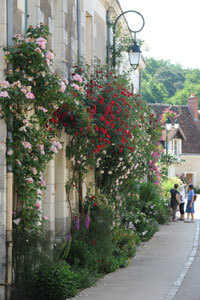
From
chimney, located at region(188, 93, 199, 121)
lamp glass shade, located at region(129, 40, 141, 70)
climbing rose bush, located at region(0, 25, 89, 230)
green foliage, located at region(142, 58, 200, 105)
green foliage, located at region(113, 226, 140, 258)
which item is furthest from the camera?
green foliage, located at region(142, 58, 200, 105)

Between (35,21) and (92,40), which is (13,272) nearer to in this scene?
(35,21)

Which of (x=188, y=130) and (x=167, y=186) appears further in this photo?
(x=188, y=130)

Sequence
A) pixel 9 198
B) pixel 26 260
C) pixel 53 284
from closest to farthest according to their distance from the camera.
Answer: pixel 9 198 → pixel 26 260 → pixel 53 284

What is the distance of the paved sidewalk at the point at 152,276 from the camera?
9.33 meters

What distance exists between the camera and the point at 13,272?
28.4ft

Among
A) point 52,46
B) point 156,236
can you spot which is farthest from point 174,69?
point 52,46

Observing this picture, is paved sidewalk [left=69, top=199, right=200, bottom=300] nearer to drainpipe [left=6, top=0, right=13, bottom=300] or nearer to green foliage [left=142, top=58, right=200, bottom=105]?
drainpipe [left=6, top=0, right=13, bottom=300]

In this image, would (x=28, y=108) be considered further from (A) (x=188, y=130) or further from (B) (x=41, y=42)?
(A) (x=188, y=130)

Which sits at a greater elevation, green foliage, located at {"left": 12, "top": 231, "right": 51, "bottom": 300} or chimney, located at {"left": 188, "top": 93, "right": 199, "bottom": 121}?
chimney, located at {"left": 188, "top": 93, "right": 199, "bottom": 121}

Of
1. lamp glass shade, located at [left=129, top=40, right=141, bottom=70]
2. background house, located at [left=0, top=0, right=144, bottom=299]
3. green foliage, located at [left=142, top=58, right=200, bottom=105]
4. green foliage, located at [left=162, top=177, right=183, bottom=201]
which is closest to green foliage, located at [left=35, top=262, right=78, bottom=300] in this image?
background house, located at [left=0, top=0, right=144, bottom=299]

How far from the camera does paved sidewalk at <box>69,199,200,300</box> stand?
9328 millimetres

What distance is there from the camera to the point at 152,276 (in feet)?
36.6

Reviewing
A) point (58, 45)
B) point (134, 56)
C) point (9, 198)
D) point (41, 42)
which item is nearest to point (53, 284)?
point (9, 198)

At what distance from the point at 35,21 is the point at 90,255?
4.09 m
